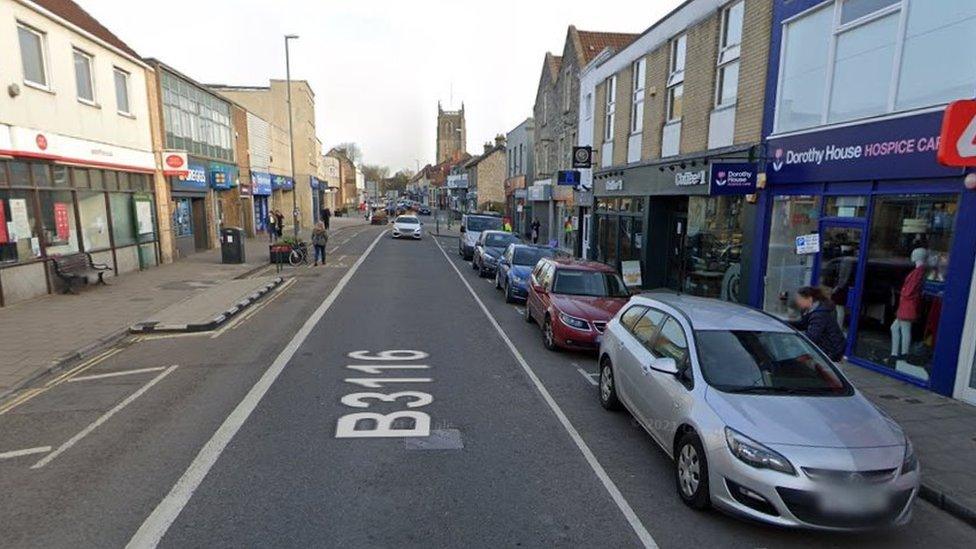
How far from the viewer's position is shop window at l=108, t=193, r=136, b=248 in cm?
1614

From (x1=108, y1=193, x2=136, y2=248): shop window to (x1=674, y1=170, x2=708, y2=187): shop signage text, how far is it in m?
16.1

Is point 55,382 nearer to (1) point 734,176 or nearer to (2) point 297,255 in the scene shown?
(1) point 734,176

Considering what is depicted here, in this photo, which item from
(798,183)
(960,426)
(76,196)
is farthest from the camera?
(76,196)

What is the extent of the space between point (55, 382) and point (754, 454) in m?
8.41

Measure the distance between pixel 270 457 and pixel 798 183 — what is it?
9.37m

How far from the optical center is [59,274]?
12844 millimetres

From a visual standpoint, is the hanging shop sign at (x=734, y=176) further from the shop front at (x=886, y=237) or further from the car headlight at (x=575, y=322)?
the car headlight at (x=575, y=322)

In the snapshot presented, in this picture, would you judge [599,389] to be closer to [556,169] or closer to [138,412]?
[138,412]

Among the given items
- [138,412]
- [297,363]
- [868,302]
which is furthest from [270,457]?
[868,302]

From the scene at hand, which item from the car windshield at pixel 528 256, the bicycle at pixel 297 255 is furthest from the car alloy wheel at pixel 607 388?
the bicycle at pixel 297 255

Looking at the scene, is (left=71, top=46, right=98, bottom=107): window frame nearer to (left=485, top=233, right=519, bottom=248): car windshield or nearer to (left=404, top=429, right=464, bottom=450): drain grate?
(left=485, top=233, right=519, bottom=248): car windshield

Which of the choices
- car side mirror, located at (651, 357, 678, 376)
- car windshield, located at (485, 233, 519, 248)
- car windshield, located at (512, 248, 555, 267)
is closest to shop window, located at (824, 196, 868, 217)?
car side mirror, located at (651, 357, 678, 376)

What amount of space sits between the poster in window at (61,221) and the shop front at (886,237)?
16.1 meters

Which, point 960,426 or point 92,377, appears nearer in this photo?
point 960,426
